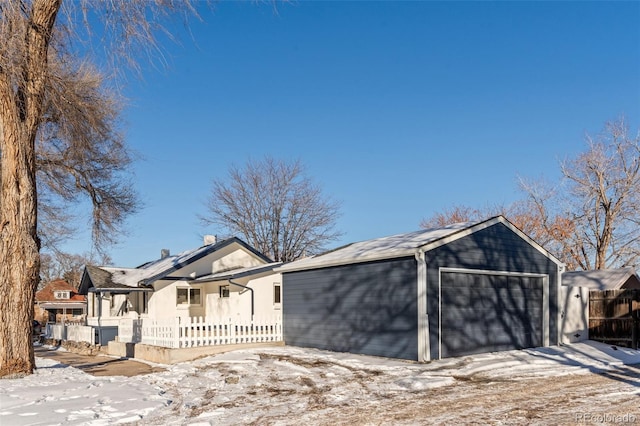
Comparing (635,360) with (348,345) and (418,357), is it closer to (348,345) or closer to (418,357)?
(418,357)

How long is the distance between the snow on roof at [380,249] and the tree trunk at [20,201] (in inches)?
298

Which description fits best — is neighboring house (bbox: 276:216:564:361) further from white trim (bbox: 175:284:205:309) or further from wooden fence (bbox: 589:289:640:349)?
white trim (bbox: 175:284:205:309)

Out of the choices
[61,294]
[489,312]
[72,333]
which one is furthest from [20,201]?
[61,294]

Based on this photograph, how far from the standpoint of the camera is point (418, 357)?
12852mm

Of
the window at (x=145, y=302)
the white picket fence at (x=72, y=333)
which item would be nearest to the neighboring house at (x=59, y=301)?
the white picket fence at (x=72, y=333)

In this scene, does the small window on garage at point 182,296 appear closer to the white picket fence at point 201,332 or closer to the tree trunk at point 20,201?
the white picket fence at point 201,332

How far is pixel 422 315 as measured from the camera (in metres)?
13.0

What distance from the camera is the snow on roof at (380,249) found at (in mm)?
13602

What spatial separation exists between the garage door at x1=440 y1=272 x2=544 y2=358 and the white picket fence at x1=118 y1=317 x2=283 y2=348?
230 inches

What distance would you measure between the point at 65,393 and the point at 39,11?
23.1 feet

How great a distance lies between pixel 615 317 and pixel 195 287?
51.2 feet

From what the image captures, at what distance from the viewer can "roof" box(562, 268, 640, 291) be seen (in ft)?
76.7

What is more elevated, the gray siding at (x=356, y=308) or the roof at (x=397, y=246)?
the roof at (x=397, y=246)

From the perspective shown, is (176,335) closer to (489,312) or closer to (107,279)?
(489,312)
